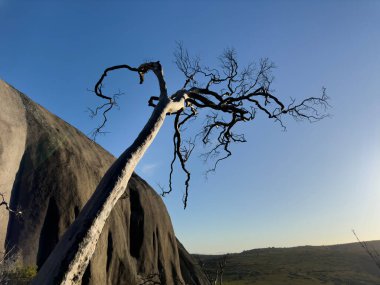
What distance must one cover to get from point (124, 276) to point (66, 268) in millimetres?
20271

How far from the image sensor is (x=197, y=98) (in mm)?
9406

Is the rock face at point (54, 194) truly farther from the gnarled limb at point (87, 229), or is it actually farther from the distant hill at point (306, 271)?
the distant hill at point (306, 271)

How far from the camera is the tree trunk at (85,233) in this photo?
14.2 feet

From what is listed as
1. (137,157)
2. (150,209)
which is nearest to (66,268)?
(137,157)

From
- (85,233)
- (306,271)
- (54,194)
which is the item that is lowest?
(85,233)

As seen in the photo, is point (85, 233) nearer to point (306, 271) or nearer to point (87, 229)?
point (87, 229)

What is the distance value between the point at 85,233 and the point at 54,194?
17079 millimetres

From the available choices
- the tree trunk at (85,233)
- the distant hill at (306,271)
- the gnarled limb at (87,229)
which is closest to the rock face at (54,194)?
the gnarled limb at (87,229)

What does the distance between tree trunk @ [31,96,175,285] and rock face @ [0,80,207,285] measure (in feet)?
33.6

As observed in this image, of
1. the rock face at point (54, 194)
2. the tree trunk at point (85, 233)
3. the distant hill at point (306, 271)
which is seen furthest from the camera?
the distant hill at point (306, 271)

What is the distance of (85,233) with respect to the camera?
4.64 meters

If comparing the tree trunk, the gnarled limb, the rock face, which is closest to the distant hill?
the rock face

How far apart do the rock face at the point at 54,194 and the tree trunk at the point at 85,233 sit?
10254 millimetres

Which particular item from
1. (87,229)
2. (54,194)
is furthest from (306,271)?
(87,229)
